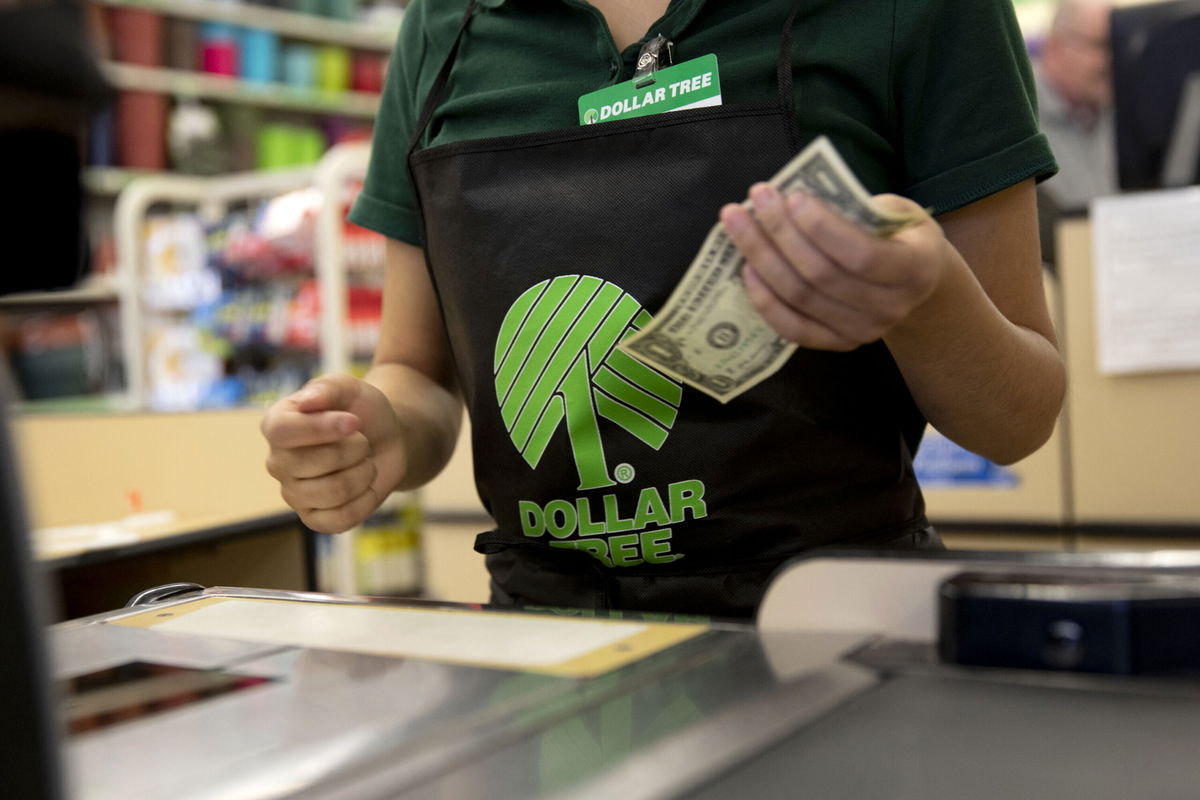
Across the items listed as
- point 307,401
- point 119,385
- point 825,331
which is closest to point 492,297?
point 307,401

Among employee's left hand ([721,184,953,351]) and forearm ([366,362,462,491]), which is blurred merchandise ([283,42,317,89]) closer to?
forearm ([366,362,462,491])

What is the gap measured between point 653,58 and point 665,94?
35 millimetres

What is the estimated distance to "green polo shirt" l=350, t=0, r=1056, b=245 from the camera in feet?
2.84

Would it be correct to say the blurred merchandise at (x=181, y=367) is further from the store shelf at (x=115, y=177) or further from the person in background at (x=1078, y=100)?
the person in background at (x=1078, y=100)

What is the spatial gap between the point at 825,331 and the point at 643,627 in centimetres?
21

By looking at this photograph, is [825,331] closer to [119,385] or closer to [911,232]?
[911,232]

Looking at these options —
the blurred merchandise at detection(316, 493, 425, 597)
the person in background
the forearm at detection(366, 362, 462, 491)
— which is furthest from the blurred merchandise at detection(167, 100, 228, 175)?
the forearm at detection(366, 362, 462, 491)

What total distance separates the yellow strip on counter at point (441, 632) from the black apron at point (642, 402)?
251 millimetres

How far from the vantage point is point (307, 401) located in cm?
86

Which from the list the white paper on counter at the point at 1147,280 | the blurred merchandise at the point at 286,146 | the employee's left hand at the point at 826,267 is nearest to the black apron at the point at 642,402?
the employee's left hand at the point at 826,267

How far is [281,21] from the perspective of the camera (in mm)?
5012

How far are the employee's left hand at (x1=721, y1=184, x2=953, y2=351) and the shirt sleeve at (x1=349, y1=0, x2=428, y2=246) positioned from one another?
0.56m

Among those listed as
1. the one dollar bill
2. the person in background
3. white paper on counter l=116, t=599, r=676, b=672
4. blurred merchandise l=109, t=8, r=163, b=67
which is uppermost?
blurred merchandise l=109, t=8, r=163, b=67

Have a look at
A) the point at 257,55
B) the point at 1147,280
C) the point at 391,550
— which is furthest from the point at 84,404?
the point at 1147,280
